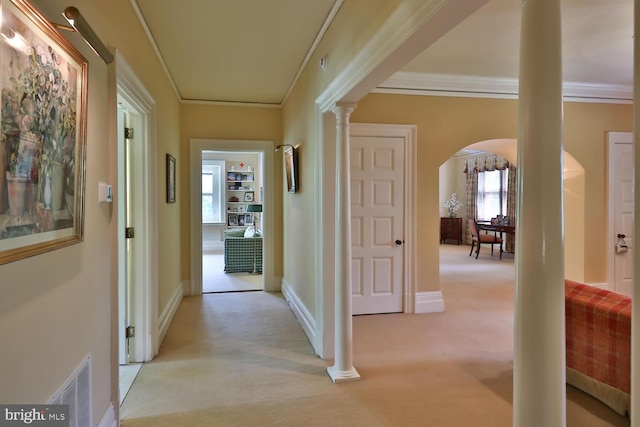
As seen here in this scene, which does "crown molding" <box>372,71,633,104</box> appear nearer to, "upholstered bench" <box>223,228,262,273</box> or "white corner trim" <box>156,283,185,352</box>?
"white corner trim" <box>156,283,185,352</box>

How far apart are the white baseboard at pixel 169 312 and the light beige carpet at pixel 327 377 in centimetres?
8

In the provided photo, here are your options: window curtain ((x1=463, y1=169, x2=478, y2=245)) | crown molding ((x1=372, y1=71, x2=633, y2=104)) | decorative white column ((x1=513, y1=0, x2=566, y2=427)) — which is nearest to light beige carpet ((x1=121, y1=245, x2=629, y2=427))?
decorative white column ((x1=513, y1=0, x2=566, y2=427))

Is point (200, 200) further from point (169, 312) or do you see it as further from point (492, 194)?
point (492, 194)

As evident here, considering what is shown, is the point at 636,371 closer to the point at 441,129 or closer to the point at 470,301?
the point at 441,129

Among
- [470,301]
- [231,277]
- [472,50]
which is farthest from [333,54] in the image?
[231,277]

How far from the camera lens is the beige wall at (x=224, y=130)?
191 inches

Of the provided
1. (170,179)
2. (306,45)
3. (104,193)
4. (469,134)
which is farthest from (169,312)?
→ (469,134)

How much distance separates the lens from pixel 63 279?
144cm

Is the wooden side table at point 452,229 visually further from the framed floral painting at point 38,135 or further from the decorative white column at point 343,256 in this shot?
the framed floral painting at point 38,135

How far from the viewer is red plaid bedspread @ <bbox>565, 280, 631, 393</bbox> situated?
2.19 meters

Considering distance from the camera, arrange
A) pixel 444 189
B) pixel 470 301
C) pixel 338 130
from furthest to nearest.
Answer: pixel 444 189 < pixel 470 301 < pixel 338 130

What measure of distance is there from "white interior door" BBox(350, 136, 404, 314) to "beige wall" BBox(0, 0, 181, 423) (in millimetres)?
2351

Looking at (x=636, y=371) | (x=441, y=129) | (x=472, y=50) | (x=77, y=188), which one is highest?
(x=472, y=50)

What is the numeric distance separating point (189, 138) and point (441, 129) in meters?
3.21
